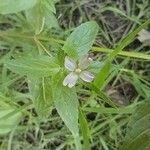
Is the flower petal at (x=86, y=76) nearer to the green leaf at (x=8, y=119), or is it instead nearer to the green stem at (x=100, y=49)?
the green stem at (x=100, y=49)

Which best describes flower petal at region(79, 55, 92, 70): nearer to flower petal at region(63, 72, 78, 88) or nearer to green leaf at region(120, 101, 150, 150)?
flower petal at region(63, 72, 78, 88)

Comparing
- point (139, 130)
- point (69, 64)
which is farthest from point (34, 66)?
point (139, 130)

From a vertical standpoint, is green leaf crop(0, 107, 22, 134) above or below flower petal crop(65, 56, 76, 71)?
above

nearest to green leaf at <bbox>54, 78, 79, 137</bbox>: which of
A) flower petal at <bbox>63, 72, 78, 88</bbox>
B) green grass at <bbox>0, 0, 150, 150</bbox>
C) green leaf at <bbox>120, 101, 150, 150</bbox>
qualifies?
flower petal at <bbox>63, 72, 78, 88</bbox>

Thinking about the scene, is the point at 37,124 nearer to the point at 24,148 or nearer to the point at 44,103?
the point at 24,148

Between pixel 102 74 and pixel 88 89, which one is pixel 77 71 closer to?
pixel 102 74

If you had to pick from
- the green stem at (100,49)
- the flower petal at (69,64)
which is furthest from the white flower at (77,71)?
the green stem at (100,49)
